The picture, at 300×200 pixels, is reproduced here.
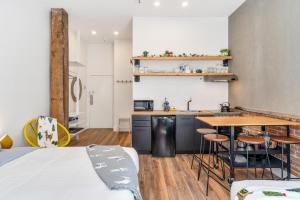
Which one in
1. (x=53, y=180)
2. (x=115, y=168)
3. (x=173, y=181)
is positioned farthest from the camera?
(x=173, y=181)

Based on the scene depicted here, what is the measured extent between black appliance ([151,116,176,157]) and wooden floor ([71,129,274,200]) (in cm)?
16

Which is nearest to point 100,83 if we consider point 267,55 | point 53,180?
point 267,55

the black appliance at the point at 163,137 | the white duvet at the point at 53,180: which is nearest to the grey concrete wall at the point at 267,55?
the black appliance at the point at 163,137

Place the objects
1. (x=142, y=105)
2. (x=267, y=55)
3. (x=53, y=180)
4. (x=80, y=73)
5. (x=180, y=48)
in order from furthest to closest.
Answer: (x=80, y=73) → (x=180, y=48) → (x=142, y=105) → (x=267, y=55) → (x=53, y=180)

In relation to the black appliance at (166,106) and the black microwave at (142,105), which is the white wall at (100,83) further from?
the black appliance at (166,106)

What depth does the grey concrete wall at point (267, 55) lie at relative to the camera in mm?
2666

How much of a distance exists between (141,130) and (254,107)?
221cm

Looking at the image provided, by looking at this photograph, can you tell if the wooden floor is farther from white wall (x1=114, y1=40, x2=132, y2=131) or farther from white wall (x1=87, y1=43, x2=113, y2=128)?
white wall (x1=87, y1=43, x2=113, y2=128)

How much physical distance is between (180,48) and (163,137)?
213cm

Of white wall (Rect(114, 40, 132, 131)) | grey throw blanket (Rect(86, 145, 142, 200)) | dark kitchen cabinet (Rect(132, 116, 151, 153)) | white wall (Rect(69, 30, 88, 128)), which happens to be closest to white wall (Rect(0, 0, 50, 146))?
white wall (Rect(69, 30, 88, 128))

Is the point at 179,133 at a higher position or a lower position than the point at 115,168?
lower

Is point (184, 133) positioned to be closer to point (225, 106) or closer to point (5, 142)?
point (225, 106)

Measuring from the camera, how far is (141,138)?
13.9 ft

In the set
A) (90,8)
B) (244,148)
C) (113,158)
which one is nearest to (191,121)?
(244,148)
